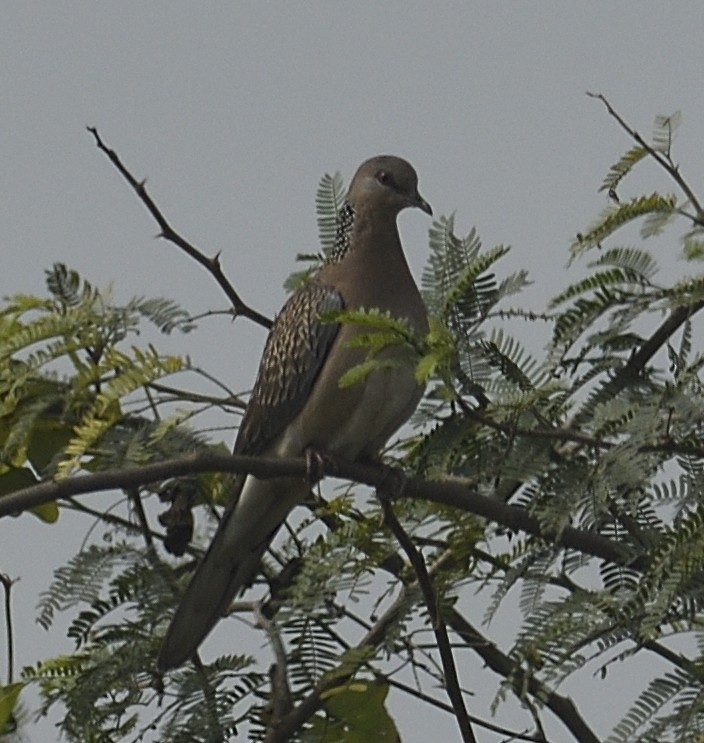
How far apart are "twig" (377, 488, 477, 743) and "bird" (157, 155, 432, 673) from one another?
2.08 feet

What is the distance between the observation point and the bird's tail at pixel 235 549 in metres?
3.63

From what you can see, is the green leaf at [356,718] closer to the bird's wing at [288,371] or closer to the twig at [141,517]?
the twig at [141,517]

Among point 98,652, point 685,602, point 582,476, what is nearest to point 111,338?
point 98,652

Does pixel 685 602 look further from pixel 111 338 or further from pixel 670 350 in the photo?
pixel 111 338

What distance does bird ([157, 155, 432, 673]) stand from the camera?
3.83 m

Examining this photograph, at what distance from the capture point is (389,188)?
4344 mm

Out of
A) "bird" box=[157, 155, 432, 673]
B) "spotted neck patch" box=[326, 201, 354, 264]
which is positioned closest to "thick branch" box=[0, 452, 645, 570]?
"bird" box=[157, 155, 432, 673]

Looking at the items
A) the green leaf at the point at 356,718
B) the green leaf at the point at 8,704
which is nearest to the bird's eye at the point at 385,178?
the green leaf at the point at 356,718

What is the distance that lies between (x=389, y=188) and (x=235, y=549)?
42.9 inches

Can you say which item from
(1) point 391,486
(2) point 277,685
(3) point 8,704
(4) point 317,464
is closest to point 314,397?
(4) point 317,464

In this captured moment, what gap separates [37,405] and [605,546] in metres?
1.14

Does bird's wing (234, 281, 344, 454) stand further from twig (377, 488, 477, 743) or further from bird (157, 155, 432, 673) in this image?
twig (377, 488, 477, 743)

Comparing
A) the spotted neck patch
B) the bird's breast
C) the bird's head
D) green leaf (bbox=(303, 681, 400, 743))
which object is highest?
the bird's head

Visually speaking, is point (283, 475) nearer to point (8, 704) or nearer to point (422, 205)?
point (8, 704)
